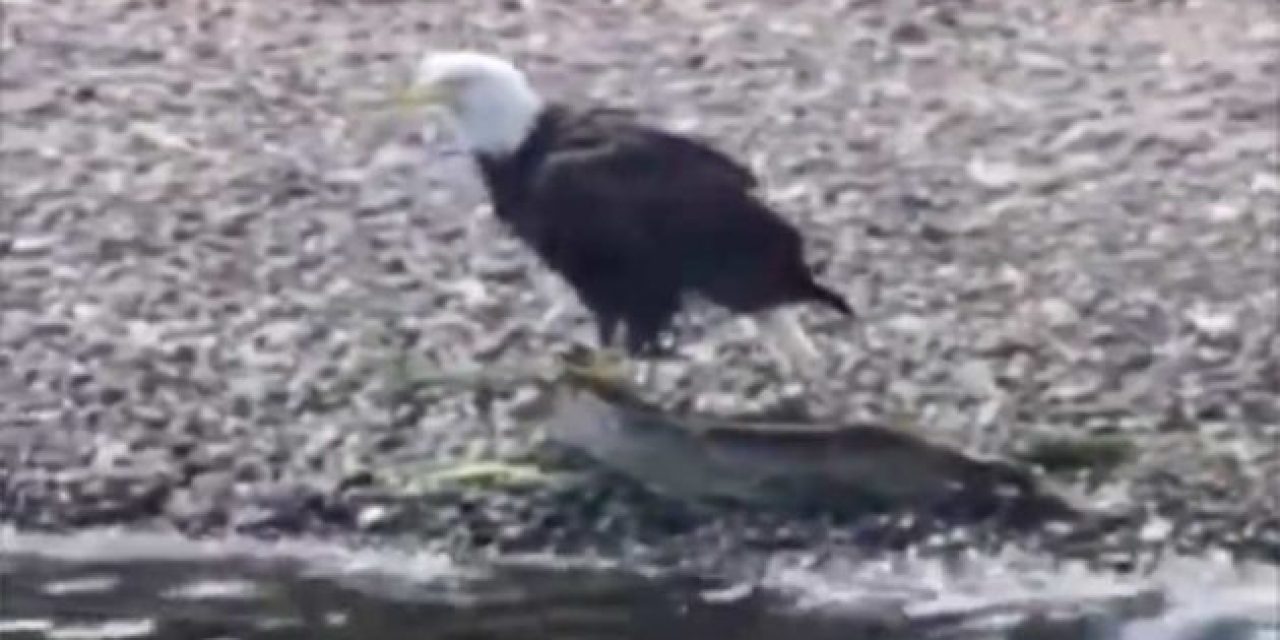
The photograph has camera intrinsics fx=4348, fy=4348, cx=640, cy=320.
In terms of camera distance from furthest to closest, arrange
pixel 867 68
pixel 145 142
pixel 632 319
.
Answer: pixel 867 68 < pixel 145 142 < pixel 632 319

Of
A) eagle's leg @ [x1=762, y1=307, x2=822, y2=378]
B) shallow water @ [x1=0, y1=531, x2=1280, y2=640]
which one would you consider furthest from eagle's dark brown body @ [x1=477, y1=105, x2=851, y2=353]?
shallow water @ [x1=0, y1=531, x2=1280, y2=640]

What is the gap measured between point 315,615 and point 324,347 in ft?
6.23

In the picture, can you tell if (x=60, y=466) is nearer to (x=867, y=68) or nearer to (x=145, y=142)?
(x=145, y=142)

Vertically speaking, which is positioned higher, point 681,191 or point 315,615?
point 681,191

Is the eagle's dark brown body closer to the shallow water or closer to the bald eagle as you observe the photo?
the bald eagle

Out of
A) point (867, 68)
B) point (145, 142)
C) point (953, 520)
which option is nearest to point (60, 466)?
point (953, 520)

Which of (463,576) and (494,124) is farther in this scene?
(494,124)

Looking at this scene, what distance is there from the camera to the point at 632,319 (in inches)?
396

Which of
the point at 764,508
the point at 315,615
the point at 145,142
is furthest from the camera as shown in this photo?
the point at 145,142

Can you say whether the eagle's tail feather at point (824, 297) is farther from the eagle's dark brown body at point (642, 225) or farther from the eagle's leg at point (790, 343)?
the eagle's leg at point (790, 343)

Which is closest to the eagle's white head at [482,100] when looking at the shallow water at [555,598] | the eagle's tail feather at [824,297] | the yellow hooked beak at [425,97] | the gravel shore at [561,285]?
the yellow hooked beak at [425,97]

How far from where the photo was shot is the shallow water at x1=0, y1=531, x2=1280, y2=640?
8.57 meters

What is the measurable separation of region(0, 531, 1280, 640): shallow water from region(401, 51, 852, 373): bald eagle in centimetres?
105

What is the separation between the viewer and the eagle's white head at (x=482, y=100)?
10.1 meters
